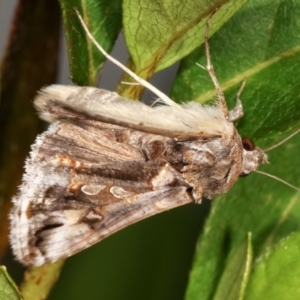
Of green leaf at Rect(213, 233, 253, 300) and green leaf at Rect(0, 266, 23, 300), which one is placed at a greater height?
green leaf at Rect(213, 233, 253, 300)

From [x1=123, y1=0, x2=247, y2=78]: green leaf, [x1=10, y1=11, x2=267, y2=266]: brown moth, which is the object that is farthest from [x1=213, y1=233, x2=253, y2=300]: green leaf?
[x1=123, y1=0, x2=247, y2=78]: green leaf

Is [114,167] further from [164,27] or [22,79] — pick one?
[164,27]

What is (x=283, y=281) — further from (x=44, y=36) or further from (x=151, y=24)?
(x=44, y=36)

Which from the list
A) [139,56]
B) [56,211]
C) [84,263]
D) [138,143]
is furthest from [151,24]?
[84,263]

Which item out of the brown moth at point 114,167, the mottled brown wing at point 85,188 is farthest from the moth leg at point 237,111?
the mottled brown wing at point 85,188

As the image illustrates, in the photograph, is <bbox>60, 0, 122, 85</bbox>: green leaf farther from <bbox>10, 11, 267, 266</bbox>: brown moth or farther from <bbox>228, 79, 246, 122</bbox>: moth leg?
<bbox>228, 79, 246, 122</bbox>: moth leg

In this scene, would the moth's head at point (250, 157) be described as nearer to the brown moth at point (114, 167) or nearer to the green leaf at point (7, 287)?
the brown moth at point (114, 167)
